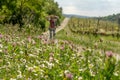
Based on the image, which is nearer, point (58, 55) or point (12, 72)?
point (12, 72)

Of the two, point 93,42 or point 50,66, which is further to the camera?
point 93,42

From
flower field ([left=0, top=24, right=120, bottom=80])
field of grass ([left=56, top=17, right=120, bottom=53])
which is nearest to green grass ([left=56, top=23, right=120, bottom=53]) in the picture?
field of grass ([left=56, top=17, right=120, bottom=53])

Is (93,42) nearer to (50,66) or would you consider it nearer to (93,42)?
(93,42)

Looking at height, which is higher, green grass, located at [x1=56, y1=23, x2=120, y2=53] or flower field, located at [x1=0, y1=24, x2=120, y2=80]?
flower field, located at [x1=0, y1=24, x2=120, y2=80]

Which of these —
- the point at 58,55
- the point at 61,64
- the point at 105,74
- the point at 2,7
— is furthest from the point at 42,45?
the point at 2,7

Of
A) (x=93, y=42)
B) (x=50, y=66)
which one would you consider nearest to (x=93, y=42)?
(x=93, y=42)

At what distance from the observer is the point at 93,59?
1087 cm

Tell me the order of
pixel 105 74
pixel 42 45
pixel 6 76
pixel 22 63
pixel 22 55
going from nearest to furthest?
1. pixel 105 74
2. pixel 6 76
3. pixel 22 63
4. pixel 22 55
5. pixel 42 45

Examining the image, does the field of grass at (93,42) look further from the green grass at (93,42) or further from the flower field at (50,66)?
the flower field at (50,66)

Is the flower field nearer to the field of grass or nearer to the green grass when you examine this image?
the field of grass

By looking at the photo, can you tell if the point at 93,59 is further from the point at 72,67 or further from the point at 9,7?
the point at 9,7

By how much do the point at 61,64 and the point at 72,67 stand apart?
32cm

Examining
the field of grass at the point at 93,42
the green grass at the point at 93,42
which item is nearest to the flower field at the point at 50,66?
the field of grass at the point at 93,42

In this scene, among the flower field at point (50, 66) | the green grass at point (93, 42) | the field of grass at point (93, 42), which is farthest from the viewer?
the green grass at point (93, 42)
